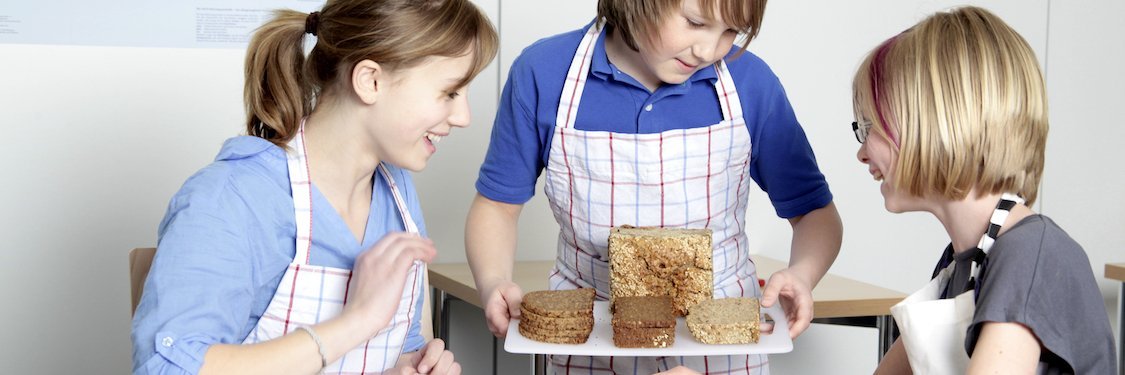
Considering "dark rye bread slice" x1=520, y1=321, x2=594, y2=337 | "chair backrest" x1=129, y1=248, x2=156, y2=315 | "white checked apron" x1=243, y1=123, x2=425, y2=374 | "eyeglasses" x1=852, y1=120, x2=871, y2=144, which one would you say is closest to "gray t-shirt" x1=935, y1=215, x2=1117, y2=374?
"eyeglasses" x1=852, y1=120, x2=871, y2=144

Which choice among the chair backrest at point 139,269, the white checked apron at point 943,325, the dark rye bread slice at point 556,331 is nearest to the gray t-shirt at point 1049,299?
the white checked apron at point 943,325

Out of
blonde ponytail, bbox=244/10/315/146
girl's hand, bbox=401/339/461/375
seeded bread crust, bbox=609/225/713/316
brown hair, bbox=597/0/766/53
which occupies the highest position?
brown hair, bbox=597/0/766/53

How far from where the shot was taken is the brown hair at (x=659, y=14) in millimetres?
1393

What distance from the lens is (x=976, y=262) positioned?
1.22 meters

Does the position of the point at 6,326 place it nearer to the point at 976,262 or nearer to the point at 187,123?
the point at 187,123

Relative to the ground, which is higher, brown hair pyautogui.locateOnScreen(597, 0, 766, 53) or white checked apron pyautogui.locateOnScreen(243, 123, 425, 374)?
brown hair pyautogui.locateOnScreen(597, 0, 766, 53)

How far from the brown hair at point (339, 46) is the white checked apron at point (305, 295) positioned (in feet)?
0.17

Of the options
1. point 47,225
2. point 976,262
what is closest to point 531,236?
point 47,225

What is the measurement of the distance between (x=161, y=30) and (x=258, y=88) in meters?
1.21

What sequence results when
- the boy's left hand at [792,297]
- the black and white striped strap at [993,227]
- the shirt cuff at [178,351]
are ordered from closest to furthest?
the shirt cuff at [178,351]
the black and white striped strap at [993,227]
the boy's left hand at [792,297]

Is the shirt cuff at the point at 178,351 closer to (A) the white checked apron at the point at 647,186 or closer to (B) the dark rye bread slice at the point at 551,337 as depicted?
(B) the dark rye bread slice at the point at 551,337

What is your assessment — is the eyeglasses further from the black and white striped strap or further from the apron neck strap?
the apron neck strap

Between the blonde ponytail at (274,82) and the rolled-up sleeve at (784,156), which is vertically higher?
the blonde ponytail at (274,82)

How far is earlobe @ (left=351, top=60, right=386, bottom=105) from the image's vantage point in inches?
52.3
